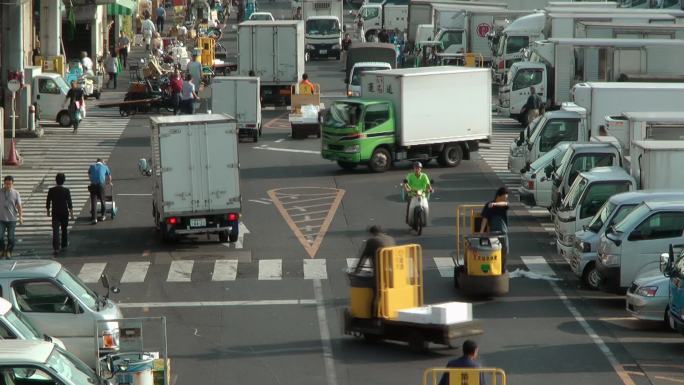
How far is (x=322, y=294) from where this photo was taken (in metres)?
26.7

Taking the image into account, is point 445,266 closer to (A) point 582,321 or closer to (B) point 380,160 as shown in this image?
(A) point 582,321

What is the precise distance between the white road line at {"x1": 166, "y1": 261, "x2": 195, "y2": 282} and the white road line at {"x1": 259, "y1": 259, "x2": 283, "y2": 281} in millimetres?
1413

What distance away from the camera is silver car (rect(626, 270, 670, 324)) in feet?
75.9

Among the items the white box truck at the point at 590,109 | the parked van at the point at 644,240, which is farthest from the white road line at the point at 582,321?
the white box truck at the point at 590,109

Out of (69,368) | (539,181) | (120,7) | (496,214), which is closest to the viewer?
(69,368)

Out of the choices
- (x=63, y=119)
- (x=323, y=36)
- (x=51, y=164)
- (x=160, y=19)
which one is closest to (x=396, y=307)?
(x=51, y=164)

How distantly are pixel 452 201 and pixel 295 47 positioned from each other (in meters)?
19.1

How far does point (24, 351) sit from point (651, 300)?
11.4 metres

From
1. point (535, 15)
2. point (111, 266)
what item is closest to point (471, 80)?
point (111, 266)

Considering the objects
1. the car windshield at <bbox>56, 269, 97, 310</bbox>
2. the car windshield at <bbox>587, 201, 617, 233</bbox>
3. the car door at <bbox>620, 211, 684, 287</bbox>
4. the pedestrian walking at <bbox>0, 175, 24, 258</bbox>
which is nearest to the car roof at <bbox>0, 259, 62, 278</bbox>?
the car windshield at <bbox>56, 269, 97, 310</bbox>

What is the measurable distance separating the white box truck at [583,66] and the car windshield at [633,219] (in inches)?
780

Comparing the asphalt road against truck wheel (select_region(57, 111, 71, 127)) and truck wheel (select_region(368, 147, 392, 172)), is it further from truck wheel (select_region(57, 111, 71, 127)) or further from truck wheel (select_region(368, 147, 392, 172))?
truck wheel (select_region(57, 111, 71, 127))

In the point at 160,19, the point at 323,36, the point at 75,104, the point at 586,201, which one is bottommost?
the point at 586,201

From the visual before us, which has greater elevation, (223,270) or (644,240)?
(644,240)
